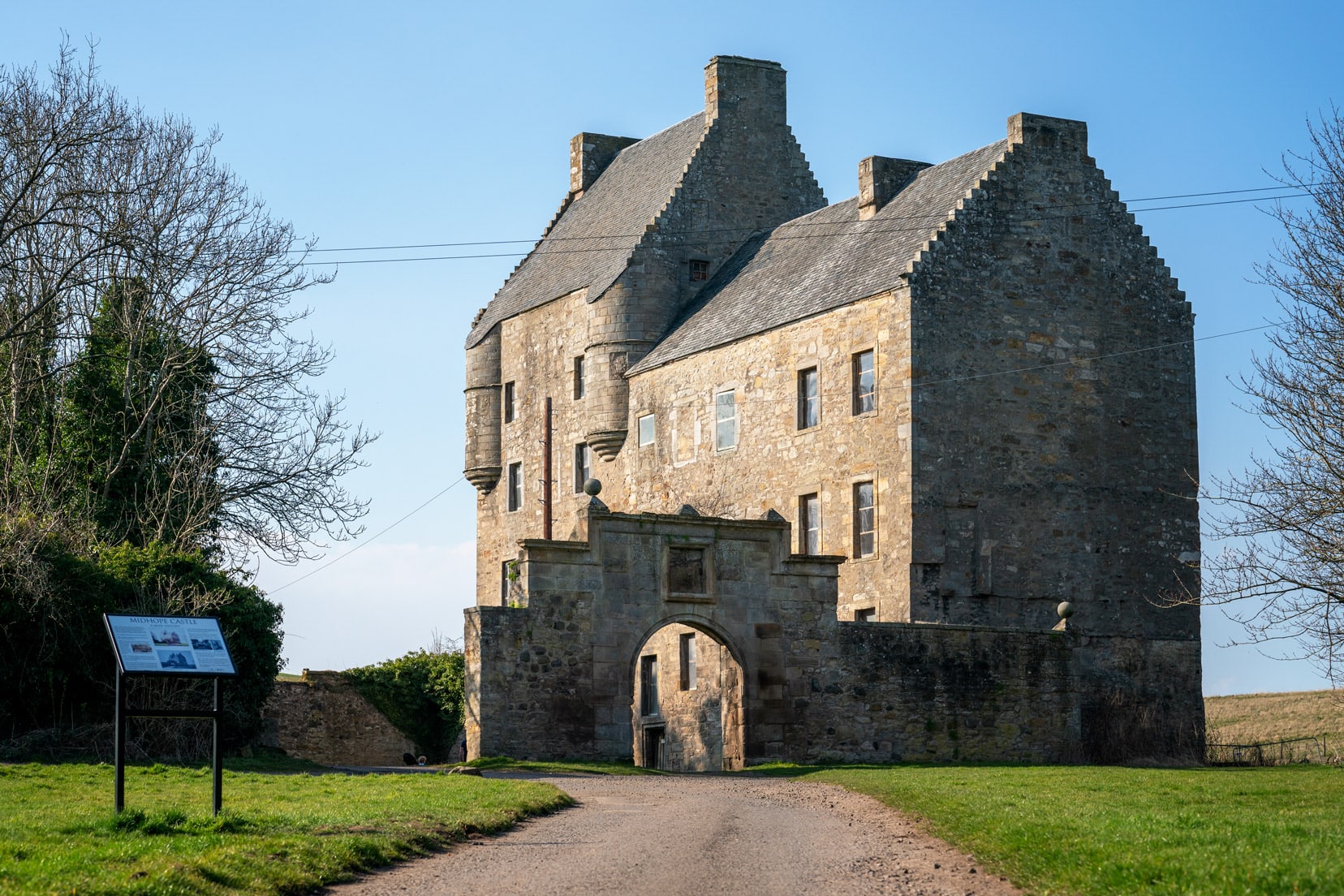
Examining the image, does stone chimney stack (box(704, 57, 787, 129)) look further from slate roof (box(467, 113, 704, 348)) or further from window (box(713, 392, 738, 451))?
window (box(713, 392, 738, 451))

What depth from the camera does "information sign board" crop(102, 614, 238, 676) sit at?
1603 cm

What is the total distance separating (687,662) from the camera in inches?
1556

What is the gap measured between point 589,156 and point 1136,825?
138ft

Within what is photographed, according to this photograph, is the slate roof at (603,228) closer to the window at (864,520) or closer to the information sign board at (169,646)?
the window at (864,520)

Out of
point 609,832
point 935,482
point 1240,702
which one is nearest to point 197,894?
point 609,832

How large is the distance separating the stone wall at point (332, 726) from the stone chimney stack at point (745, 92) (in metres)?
18.0

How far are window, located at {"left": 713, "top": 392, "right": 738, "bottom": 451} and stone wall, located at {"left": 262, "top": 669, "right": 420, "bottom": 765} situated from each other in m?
10.9

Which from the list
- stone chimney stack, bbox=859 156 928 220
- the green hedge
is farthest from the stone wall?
stone chimney stack, bbox=859 156 928 220

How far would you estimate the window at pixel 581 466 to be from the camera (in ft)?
150

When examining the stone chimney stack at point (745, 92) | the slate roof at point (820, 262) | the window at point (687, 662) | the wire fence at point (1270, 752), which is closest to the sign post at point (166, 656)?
the slate roof at point (820, 262)

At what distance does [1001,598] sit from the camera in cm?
3534

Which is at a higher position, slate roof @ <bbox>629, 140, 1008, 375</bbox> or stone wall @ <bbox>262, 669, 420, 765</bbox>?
slate roof @ <bbox>629, 140, 1008, 375</bbox>

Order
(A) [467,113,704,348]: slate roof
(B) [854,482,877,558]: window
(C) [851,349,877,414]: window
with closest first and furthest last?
1. (B) [854,482,877,558]: window
2. (C) [851,349,877,414]: window
3. (A) [467,113,704,348]: slate roof

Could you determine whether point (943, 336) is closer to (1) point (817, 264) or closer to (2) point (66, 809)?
(1) point (817, 264)
